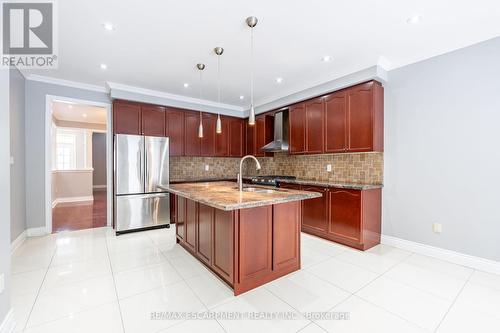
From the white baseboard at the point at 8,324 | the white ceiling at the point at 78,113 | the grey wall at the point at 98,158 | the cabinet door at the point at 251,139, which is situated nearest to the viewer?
the white baseboard at the point at 8,324

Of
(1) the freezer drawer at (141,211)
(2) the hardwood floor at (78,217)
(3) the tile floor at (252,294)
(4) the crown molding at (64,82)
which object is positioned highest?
(4) the crown molding at (64,82)

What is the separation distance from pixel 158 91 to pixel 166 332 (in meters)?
4.07

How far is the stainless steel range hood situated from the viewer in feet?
15.2

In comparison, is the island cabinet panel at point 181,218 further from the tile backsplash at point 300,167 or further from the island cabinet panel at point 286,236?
the tile backsplash at point 300,167

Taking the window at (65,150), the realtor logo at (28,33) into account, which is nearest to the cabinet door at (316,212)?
the realtor logo at (28,33)

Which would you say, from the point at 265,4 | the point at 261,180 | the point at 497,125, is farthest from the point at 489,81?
the point at 261,180

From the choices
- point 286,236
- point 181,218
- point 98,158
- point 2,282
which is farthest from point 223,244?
point 98,158

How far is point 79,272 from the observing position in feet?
8.11

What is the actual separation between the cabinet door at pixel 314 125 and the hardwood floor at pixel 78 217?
419 centimetres

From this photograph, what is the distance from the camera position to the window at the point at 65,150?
729 centimetres

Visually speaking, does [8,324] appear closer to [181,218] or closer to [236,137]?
[181,218]

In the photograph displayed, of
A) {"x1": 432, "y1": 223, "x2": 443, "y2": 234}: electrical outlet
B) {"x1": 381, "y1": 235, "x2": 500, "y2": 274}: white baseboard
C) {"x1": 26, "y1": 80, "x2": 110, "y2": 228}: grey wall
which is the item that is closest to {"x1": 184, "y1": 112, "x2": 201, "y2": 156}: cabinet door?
{"x1": 26, "y1": 80, "x2": 110, "y2": 228}: grey wall

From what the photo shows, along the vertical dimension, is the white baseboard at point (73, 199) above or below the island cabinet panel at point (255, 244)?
below

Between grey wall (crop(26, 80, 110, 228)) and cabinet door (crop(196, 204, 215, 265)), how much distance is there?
3021 millimetres
